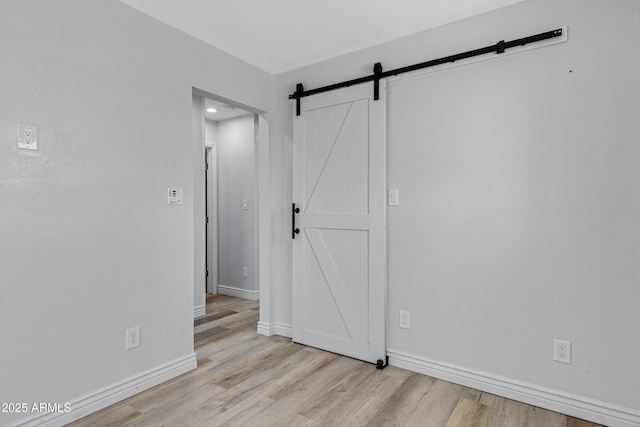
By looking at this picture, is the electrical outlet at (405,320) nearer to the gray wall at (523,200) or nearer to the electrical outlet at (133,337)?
the gray wall at (523,200)

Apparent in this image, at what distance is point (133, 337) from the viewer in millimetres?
2307

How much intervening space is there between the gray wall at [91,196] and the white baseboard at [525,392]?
173cm

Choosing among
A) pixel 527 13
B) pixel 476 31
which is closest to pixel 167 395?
pixel 476 31

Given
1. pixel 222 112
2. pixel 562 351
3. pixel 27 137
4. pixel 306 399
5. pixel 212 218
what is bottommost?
pixel 306 399

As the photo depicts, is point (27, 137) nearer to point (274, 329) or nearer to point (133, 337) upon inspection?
point (133, 337)

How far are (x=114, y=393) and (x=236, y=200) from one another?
319cm

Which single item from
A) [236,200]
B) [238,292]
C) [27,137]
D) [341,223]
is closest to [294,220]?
[341,223]

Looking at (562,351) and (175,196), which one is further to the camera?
(175,196)

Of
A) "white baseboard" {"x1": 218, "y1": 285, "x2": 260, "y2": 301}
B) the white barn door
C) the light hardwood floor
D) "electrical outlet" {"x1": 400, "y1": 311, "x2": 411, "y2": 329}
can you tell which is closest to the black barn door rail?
the white barn door

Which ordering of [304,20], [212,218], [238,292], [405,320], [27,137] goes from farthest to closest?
[212,218] < [238,292] < [405,320] < [304,20] < [27,137]

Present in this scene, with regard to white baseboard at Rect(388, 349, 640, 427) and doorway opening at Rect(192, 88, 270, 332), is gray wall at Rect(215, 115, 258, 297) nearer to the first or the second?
doorway opening at Rect(192, 88, 270, 332)

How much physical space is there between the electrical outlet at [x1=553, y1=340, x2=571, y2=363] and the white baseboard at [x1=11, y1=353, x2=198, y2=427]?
8.06 feet

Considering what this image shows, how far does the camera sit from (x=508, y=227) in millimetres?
2289

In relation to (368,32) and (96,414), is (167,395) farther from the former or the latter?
(368,32)
